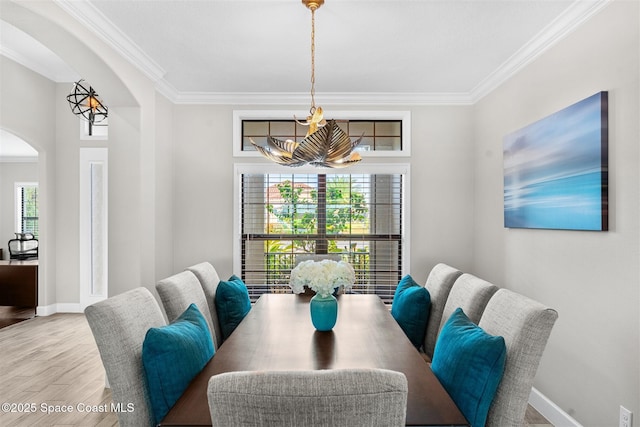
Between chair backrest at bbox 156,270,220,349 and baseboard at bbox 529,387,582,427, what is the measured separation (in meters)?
2.34

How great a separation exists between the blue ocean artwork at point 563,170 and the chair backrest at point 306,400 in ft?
6.55

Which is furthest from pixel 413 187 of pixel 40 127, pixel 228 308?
pixel 40 127

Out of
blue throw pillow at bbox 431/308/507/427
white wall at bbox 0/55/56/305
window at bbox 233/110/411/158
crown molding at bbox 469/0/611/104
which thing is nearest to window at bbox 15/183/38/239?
white wall at bbox 0/55/56/305

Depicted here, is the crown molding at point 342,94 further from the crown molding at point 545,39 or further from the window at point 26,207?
the window at point 26,207

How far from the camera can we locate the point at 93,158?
5113 millimetres

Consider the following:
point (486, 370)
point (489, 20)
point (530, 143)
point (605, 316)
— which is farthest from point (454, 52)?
point (486, 370)

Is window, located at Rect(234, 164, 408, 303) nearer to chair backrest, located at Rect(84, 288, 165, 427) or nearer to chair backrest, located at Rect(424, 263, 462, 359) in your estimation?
chair backrest, located at Rect(424, 263, 462, 359)

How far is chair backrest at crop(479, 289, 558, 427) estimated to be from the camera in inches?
56.7

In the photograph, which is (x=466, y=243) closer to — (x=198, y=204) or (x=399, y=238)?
(x=399, y=238)

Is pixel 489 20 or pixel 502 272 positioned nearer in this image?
pixel 489 20

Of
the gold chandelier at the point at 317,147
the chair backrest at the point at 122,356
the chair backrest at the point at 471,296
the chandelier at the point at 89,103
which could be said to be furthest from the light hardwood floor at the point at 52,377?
the chandelier at the point at 89,103

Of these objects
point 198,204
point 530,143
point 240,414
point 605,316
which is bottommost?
point 605,316

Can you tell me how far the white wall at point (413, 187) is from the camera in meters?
4.26

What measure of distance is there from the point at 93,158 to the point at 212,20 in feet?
11.1
